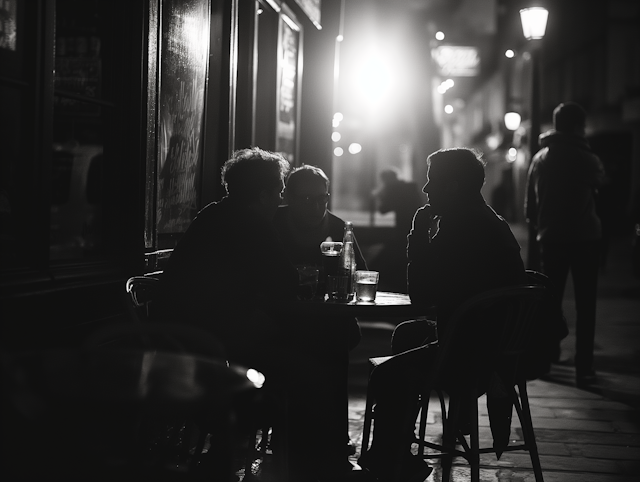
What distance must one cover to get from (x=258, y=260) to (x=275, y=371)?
0.51 meters

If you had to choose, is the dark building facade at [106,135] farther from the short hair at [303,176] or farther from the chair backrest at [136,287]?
the short hair at [303,176]

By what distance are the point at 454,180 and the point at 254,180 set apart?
90 cm

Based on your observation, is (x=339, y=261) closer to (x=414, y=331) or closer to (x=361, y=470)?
(x=414, y=331)

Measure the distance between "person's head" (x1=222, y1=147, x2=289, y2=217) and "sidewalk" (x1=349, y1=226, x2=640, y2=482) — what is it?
1650mm

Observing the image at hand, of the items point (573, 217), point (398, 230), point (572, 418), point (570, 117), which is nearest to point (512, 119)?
point (398, 230)

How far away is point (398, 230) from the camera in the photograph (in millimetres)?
8453

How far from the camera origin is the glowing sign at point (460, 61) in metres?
17.0

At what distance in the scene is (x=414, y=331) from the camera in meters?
4.18

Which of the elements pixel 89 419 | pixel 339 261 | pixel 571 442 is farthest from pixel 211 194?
pixel 89 419

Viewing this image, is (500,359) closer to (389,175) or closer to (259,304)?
(259,304)

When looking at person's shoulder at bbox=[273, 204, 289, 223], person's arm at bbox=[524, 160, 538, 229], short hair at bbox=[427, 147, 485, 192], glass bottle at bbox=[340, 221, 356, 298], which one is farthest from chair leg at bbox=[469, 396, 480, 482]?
person's arm at bbox=[524, 160, 538, 229]

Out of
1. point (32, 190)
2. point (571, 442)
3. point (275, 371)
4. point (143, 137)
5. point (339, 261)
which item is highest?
point (143, 137)

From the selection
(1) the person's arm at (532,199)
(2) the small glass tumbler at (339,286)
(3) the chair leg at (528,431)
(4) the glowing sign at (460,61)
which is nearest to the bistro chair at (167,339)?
(2) the small glass tumbler at (339,286)

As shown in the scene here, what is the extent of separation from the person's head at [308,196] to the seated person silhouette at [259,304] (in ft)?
2.73
